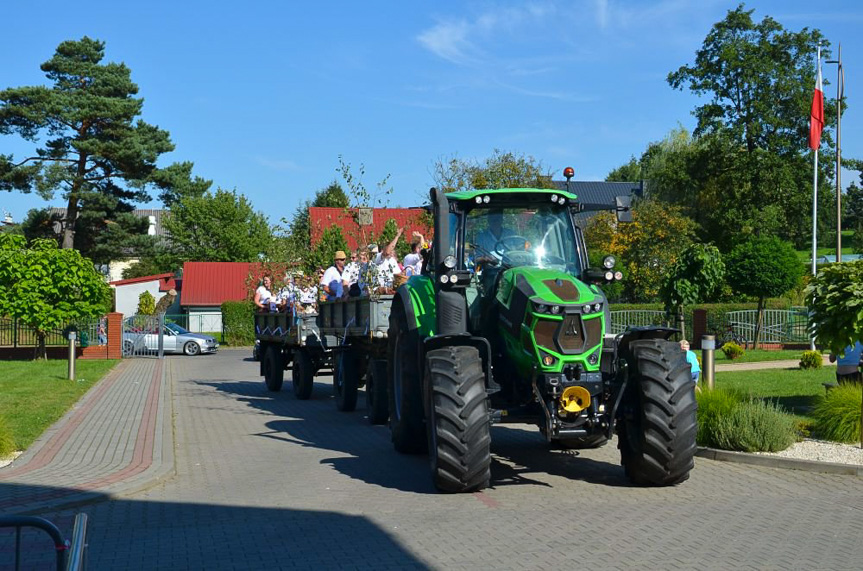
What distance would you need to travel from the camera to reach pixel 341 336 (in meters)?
15.7

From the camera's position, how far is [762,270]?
3806 cm

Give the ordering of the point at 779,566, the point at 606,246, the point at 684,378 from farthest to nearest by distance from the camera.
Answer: the point at 606,246
the point at 684,378
the point at 779,566

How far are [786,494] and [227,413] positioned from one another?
1050cm

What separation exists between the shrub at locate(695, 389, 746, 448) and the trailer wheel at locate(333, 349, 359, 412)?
6.01 m

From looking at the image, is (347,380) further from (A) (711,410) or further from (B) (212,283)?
(B) (212,283)

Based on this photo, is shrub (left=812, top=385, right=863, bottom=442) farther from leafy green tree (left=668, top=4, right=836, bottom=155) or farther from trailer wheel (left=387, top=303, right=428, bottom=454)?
leafy green tree (left=668, top=4, right=836, bottom=155)

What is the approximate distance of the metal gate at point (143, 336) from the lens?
36.8 meters

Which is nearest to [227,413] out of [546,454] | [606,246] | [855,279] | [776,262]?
[546,454]

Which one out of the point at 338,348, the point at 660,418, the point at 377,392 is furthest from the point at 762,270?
the point at 660,418

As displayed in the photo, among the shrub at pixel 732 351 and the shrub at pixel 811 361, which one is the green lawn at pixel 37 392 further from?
the shrub at pixel 732 351

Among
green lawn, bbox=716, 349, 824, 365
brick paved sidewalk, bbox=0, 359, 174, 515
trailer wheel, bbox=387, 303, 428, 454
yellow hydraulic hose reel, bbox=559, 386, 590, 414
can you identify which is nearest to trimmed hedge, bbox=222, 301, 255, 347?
green lawn, bbox=716, 349, 824, 365

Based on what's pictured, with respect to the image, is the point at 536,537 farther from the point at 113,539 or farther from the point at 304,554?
the point at 113,539

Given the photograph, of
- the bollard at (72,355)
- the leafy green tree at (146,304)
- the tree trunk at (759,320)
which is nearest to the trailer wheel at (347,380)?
the bollard at (72,355)

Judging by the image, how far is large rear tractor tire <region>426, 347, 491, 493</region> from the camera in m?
8.45
